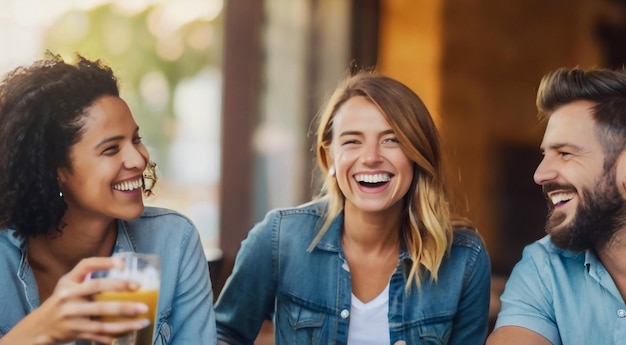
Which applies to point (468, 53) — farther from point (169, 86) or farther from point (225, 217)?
point (169, 86)

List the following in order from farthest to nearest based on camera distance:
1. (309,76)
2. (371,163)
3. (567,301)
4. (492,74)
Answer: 1. (492,74)
2. (309,76)
3. (371,163)
4. (567,301)

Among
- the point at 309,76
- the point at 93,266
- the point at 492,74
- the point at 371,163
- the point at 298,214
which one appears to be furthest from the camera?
the point at 492,74

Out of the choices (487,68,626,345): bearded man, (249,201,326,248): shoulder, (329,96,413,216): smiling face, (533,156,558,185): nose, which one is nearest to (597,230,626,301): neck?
(487,68,626,345): bearded man

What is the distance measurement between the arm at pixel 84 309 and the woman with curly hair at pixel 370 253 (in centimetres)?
92

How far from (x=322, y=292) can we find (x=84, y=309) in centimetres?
104

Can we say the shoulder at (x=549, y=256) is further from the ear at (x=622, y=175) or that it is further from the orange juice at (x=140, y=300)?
the orange juice at (x=140, y=300)

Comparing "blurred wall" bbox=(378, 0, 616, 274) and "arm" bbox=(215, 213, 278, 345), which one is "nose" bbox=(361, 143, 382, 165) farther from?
"blurred wall" bbox=(378, 0, 616, 274)

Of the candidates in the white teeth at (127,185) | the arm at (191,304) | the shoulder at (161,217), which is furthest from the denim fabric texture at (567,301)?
the white teeth at (127,185)

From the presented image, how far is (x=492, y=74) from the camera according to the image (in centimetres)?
595

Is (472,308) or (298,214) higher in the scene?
(298,214)

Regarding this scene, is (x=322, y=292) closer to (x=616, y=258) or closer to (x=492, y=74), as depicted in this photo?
(x=616, y=258)

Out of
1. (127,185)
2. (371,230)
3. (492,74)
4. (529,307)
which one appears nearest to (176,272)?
(127,185)

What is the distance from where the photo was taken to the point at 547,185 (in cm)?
222

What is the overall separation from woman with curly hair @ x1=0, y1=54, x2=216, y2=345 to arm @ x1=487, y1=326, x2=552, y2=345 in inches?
26.5
